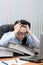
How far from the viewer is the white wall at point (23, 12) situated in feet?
9.99

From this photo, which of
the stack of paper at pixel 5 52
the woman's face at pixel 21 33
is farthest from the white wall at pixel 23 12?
the stack of paper at pixel 5 52

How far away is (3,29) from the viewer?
2424mm

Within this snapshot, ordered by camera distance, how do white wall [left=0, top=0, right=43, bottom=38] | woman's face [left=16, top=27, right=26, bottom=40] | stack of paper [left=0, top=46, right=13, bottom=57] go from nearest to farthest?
stack of paper [left=0, top=46, right=13, bottom=57] → woman's face [left=16, top=27, right=26, bottom=40] → white wall [left=0, top=0, right=43, bottom=38]

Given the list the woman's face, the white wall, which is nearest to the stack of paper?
the woman's face

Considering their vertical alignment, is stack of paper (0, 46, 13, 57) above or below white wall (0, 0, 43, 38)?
below

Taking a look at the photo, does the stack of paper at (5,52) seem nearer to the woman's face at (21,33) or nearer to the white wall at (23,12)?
the woman's face at (21,33)

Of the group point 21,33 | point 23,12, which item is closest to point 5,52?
point 21,33

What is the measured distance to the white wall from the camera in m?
3.05

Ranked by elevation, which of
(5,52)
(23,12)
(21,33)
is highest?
(23,12)

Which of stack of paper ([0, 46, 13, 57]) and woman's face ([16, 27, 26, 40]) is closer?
stack of paper ([0, 46, 13, 57])

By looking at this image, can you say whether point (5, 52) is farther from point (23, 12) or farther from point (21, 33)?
point (23, 12)

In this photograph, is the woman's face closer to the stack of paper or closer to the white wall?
the stack of paper

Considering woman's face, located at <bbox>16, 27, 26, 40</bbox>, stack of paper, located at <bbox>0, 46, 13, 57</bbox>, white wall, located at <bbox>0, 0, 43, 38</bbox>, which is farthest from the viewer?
white wall, located at <bbox>0, 0, 43, 38</bbox>

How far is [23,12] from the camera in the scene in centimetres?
318
